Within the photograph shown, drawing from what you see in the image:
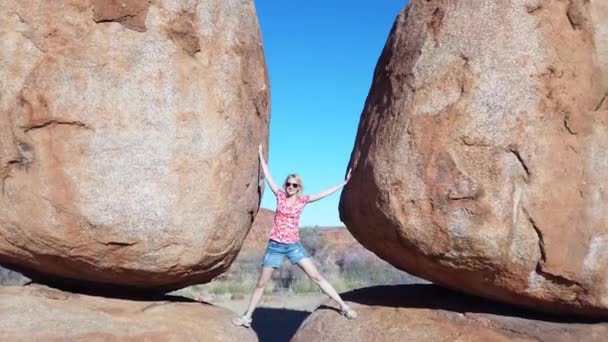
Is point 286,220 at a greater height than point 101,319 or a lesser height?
greater

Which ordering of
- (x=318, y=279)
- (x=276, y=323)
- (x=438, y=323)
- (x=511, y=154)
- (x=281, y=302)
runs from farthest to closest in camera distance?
(x=281, y=302)
(x=276, y=323)
(x=318, y=279)
(x=438, y=323)
(x=511, y=154)

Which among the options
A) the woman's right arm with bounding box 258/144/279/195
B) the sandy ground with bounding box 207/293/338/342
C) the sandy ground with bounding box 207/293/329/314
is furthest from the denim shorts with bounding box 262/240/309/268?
the sandy ground with bounding box 207/293/329/314

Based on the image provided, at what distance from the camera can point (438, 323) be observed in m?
4.74

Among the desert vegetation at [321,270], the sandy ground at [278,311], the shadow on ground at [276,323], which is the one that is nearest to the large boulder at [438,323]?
the sandy ground at [278,311]

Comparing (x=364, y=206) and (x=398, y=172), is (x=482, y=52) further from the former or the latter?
(x=364, y=206)

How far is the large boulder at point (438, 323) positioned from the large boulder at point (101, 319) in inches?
24.9

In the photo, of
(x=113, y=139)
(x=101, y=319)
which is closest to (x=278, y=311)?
(x=101, y=319)

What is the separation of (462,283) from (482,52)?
1594mm

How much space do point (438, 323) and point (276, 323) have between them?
4.18 meters

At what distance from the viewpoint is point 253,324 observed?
8.45 meters

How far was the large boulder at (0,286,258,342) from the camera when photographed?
409 cm

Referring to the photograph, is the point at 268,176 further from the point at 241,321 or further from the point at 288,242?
the point at 241,321

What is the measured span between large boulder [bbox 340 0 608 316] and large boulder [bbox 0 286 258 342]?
1.50 metres

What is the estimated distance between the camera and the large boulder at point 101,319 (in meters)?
4.09
